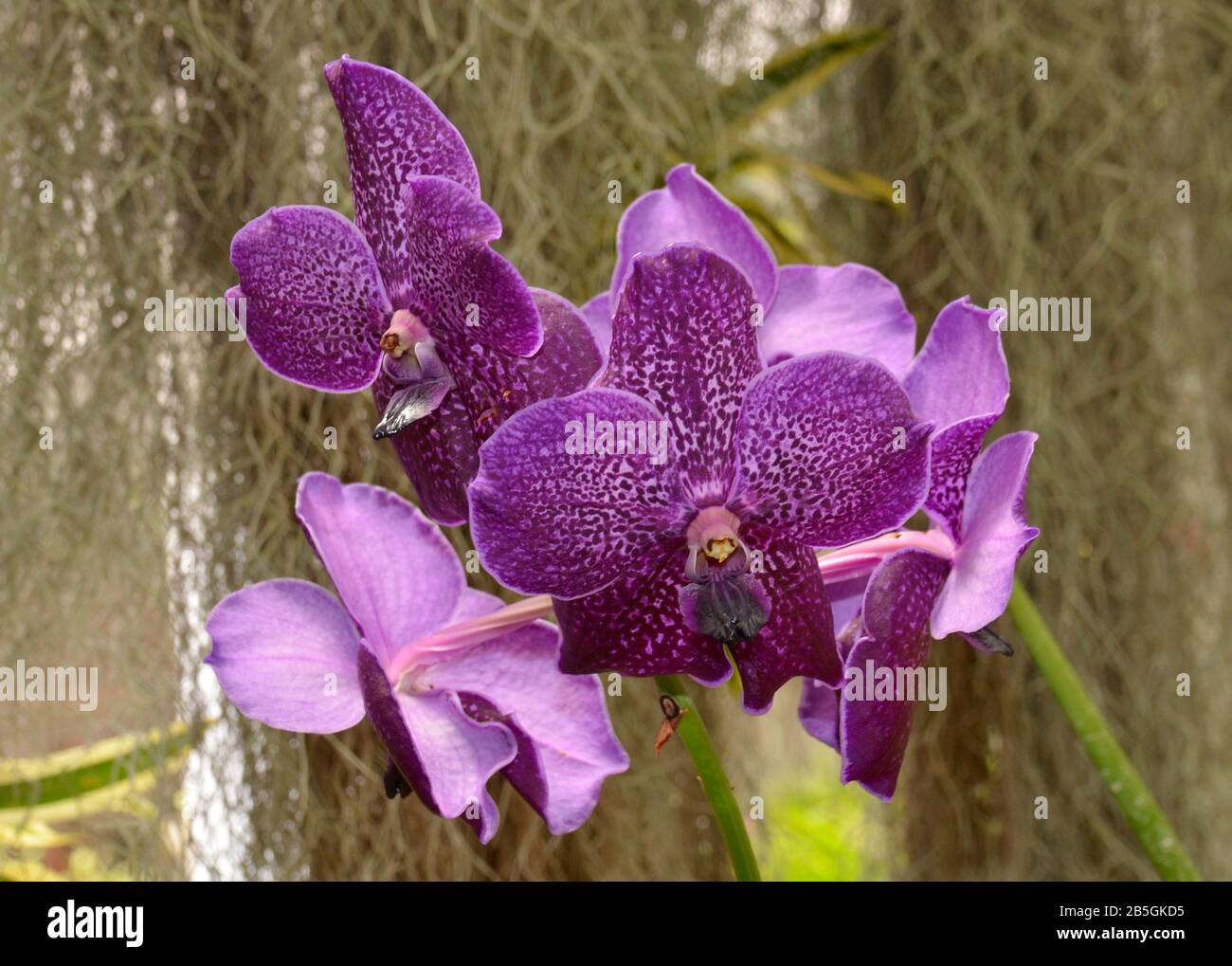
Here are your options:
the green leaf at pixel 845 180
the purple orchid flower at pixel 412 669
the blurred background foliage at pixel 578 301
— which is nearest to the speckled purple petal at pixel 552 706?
the purple orchid flower at pixel 412 669

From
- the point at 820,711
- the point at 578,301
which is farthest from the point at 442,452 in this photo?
the point at 578,301

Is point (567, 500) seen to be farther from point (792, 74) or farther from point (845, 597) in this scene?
point (792, 74)

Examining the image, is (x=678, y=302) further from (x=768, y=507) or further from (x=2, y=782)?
(x=2, y=782)

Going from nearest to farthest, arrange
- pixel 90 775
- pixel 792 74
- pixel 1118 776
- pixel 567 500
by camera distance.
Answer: pixel 567 500, pixel 1118 776, pixel 90 775, pixel 792 74

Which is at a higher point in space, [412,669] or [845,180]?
[845,180]

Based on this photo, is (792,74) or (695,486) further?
(792,74)

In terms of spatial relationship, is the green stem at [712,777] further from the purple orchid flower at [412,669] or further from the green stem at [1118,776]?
the green stem at [1118,776]
